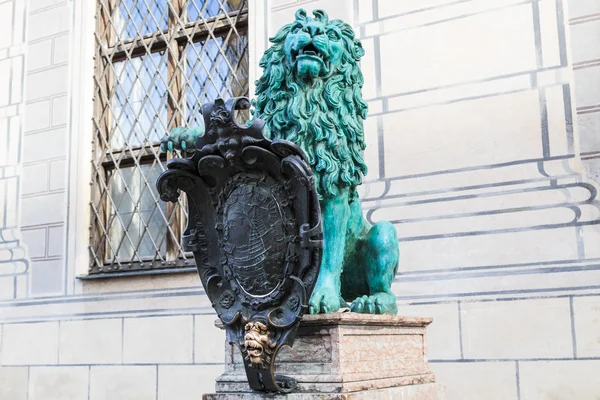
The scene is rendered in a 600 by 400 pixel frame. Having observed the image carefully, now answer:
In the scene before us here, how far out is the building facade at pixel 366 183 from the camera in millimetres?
5445

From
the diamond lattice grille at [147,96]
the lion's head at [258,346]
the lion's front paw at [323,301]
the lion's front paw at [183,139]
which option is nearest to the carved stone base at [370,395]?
the lion's head at [258,346]

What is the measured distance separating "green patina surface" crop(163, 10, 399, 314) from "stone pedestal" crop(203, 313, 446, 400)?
12cm

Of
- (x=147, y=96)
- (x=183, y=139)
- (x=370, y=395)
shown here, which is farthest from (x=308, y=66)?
(x=147, y=96)

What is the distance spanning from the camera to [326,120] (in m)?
3.59

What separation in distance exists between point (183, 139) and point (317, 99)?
70cm

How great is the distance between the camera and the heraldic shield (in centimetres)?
322

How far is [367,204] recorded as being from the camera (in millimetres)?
6207

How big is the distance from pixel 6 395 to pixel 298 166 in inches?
236

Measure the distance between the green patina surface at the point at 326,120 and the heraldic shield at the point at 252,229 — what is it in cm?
24

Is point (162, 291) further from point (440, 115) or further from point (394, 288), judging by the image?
point (440, 115)

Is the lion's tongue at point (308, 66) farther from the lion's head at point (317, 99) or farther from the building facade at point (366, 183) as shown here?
the building facade at point (366, 183)

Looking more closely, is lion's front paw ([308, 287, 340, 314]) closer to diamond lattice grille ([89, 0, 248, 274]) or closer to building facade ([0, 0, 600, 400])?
building facade ([0, 0, 600, 400])

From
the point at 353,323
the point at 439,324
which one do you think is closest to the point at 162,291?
the point at 439,324

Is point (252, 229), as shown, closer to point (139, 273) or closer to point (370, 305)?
point (370, 305)
